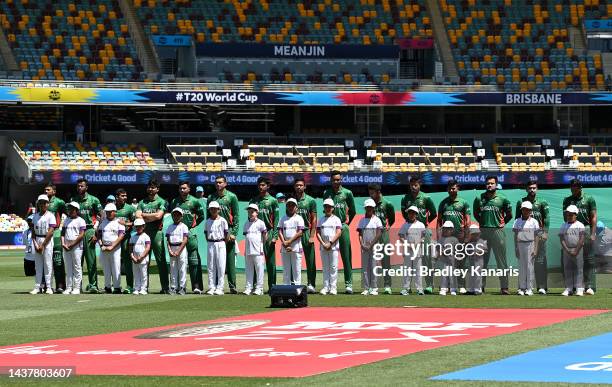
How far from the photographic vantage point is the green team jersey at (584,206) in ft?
67.0

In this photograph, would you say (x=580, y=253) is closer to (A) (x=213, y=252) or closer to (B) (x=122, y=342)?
(A) (x=213, y=252)

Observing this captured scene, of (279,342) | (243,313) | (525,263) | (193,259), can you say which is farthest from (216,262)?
(279,342)

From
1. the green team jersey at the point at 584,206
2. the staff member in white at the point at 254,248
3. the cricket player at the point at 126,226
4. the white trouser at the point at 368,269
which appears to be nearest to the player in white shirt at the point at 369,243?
the white trouser at the point at 368,269

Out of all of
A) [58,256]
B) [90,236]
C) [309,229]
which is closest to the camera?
[309,229]

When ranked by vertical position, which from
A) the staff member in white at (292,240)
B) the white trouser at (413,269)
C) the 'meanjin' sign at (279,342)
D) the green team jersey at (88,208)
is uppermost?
the green team jersey at (88,208)

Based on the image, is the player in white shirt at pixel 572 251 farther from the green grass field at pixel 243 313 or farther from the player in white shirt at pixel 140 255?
the player in white shirt at pixel 140 255

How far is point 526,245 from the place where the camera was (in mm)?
20312

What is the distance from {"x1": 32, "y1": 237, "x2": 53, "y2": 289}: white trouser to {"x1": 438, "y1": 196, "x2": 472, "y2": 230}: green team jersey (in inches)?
264

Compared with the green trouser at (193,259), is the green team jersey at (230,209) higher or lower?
higher

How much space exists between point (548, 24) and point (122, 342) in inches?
1688

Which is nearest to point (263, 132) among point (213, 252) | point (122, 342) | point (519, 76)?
point (519, 76)

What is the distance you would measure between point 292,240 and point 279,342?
731 cm

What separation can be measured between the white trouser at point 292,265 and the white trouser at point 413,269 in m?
1.76

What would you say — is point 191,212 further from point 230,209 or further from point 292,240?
point 292,240
